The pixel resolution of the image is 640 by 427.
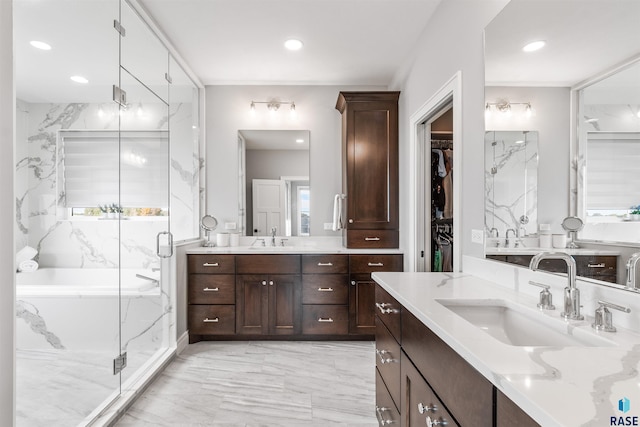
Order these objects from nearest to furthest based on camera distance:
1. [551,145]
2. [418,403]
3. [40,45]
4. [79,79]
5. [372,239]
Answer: [418,403], [551,145], [40,45], [79,79], [372,239]

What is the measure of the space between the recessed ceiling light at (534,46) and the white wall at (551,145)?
0.15 meters

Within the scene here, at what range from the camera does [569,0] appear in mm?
1258

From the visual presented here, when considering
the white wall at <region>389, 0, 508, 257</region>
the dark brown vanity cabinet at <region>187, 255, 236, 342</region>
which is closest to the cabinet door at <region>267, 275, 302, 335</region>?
the dark brown vanity cabinet at <region>187, 255, 236, 342</region>

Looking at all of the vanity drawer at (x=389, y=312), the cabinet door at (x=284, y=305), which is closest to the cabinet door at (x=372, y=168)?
the cabinet door at (x=284, y=305)

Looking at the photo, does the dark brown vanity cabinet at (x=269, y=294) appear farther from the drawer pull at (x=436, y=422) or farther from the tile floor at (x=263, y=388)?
the drawer pull at (x=436, y=422)

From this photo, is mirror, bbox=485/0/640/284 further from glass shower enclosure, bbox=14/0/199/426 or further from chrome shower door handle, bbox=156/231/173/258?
chrome shower door handle, bbox=156/231/173/258

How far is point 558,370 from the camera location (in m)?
0.72

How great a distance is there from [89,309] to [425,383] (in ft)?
6.26

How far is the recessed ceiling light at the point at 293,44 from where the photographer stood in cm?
294

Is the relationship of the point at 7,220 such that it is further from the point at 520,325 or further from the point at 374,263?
the point at 374,263

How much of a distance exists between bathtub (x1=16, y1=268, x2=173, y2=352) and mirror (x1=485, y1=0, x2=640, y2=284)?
2.16 m

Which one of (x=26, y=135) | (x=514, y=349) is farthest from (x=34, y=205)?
(x=514, y=349)

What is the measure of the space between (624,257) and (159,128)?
3.05 metres

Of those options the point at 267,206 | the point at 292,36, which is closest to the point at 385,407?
the point at 267,206
